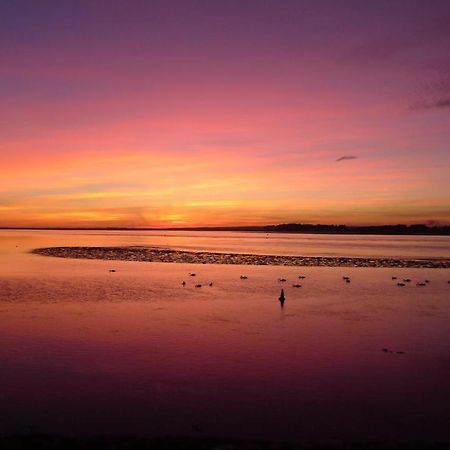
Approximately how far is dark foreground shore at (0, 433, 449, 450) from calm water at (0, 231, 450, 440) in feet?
2.97

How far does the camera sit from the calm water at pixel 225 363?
12.5 meters

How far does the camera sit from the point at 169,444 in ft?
34.1

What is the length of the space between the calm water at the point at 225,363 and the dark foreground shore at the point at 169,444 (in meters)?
0.91

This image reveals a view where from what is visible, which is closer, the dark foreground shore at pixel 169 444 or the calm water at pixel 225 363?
the dark foreground shore at pixel 169 444

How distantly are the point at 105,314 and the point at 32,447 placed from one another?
17581 millimetres

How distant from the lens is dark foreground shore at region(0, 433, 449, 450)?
10125mm

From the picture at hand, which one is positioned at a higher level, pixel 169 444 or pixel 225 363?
pixel 169 444

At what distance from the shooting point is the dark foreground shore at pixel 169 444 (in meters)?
10.1

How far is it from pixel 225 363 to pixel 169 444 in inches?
306

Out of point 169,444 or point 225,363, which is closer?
point 169,444

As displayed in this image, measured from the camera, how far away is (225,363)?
712 inches

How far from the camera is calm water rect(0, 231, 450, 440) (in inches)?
492

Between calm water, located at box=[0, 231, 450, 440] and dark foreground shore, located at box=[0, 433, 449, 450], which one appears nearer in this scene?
dark foreground shore, located at box=[0, 433, 449, 450]

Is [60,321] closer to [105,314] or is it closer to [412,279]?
[105,314]
